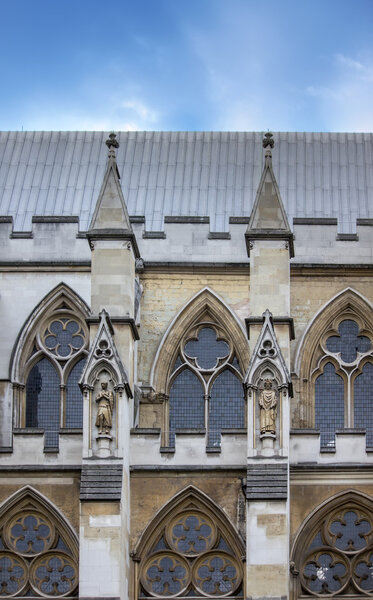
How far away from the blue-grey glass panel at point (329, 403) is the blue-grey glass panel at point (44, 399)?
477 centimetres

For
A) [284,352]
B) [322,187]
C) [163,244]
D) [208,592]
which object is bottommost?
[208,592]

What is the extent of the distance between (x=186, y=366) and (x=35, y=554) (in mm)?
5423

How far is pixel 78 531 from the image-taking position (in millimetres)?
28797

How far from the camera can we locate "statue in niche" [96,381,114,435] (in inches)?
1122

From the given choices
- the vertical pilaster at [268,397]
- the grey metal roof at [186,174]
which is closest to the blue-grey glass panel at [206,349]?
the grey metal roof at [186,174]

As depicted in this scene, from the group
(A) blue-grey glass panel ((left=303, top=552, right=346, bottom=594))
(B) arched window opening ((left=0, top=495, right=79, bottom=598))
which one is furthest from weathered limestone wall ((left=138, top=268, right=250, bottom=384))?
(A) blue-grey glass panel ((left=303, top=552, right=346, bottom=594))

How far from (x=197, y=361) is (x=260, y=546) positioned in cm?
593

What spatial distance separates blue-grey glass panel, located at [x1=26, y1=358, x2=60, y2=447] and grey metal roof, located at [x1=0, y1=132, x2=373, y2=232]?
3296 millimetres

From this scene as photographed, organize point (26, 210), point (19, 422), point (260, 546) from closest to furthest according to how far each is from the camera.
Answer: point (260, 546)
point (19, 422)
point (26, 210)

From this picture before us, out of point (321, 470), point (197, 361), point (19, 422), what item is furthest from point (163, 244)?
point (321, 470)

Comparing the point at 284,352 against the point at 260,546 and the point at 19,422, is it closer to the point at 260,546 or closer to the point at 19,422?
the point at 260,546

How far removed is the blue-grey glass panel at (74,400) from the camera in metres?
32.5

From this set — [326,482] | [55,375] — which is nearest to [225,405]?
[55,375]

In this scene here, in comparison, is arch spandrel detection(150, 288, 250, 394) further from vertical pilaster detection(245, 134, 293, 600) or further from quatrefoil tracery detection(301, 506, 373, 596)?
quatrefoil tracery detection(301, 506, 373, 596)
